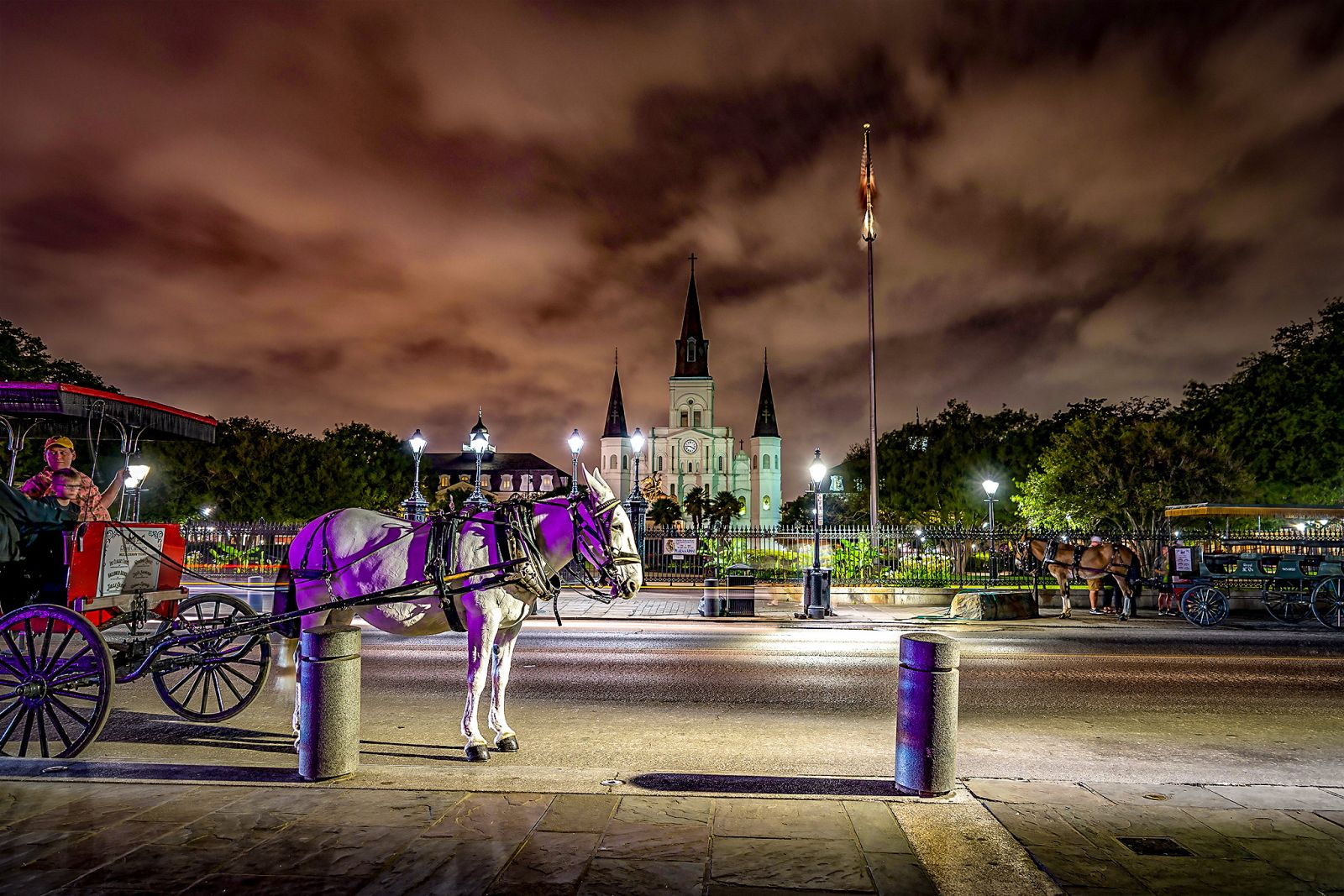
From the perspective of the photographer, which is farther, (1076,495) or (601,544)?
(1076,495)

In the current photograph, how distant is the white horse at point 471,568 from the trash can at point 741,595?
1305 cm

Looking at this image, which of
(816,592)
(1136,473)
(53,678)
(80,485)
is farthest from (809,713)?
(1136,473)

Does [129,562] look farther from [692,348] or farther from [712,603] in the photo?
[692,348]

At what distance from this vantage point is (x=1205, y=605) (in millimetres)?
18125

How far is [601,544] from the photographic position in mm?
6559

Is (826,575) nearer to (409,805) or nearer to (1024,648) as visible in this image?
(1024,648)

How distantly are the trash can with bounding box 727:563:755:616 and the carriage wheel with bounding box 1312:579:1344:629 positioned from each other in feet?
40.5

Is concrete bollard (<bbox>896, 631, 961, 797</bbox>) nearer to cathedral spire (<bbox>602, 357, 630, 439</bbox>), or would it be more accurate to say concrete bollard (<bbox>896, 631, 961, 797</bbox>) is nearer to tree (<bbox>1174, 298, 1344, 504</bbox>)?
tree (<bbox>1174, 298, 1344, 504</bbox>)

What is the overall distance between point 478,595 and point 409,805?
1860 millimetres

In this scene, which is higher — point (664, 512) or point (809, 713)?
point (664, 512)

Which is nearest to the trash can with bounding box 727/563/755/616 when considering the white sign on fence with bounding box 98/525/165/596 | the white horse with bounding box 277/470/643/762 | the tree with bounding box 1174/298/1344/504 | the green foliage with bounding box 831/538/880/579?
the green foliage with bounding box 831/538/880/579

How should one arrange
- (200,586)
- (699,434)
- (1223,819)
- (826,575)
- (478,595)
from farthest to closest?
(699,434)
(200,586)
(826,575)
(478,595)
(1223,819)

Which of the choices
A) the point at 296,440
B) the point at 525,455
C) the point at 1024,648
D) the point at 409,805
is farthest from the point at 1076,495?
the point at 525,455

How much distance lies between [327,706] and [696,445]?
12302 cm
